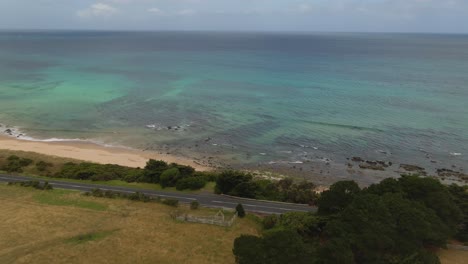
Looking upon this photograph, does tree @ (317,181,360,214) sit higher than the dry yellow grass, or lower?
higher

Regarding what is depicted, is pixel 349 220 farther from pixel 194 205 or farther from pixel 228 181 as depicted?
pixel 228 181

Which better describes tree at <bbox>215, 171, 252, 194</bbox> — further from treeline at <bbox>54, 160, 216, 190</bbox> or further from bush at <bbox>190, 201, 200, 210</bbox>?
bush at <bbox>190, 201, 200, 210</bbox>

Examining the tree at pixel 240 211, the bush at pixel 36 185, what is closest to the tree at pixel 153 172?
the bush at pixel 36 185

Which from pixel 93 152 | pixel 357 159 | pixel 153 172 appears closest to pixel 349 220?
pixel 153 172

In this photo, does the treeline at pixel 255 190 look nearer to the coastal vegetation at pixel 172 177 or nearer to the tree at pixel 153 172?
the coastal vegetation at pixel 172 177

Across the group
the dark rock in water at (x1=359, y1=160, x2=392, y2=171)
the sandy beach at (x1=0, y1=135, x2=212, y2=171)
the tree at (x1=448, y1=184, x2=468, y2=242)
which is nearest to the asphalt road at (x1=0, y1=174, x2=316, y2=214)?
the sandy beach at (x1=0, y1=135, x2=212, y2=171)

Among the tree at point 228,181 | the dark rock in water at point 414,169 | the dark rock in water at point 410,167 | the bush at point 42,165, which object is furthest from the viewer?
the dark rock in water at point 410,167
